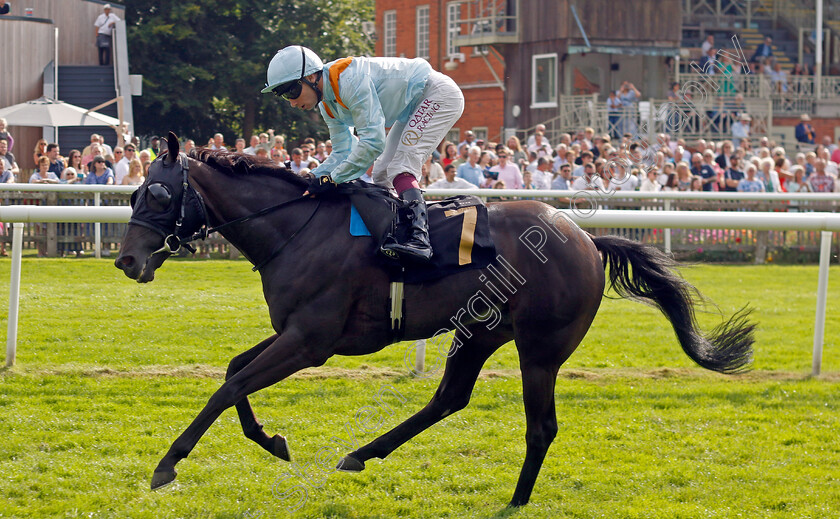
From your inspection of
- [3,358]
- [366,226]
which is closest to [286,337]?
[366,226]

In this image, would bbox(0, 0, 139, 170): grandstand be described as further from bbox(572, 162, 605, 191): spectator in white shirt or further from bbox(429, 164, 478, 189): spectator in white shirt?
bbox(572, 162, 605, 191): spectator in white shirt

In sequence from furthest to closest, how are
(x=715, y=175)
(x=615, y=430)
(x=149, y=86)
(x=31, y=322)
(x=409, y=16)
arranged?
(x=409, y=16) < (x=149, y=86) < (x=715, y=175) < (x=31, y=322) < (x=615, y=430)

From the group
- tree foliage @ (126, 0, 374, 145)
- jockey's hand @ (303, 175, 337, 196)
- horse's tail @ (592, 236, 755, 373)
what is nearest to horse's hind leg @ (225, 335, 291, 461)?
jockey's hand @ (303, 175, 337, 196)

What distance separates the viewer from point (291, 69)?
165 inches

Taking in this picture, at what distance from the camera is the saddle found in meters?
4.23

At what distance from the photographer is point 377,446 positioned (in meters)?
4.47

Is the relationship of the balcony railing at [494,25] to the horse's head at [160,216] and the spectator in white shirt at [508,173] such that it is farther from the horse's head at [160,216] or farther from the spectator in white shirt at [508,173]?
the horse's head at [160,216]

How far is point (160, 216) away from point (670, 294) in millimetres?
2347

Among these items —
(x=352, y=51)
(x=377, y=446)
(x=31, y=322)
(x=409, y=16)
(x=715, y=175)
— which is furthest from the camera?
(x=409, y=16)

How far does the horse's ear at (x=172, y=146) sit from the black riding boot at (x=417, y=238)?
3.02ft

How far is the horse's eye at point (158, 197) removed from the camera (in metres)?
4.07

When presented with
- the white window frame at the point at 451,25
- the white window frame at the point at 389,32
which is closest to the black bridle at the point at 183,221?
the white window frame at the point at 451,25

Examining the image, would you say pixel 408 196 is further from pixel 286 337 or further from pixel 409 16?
pixel 409 16

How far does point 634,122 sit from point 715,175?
4387mm
